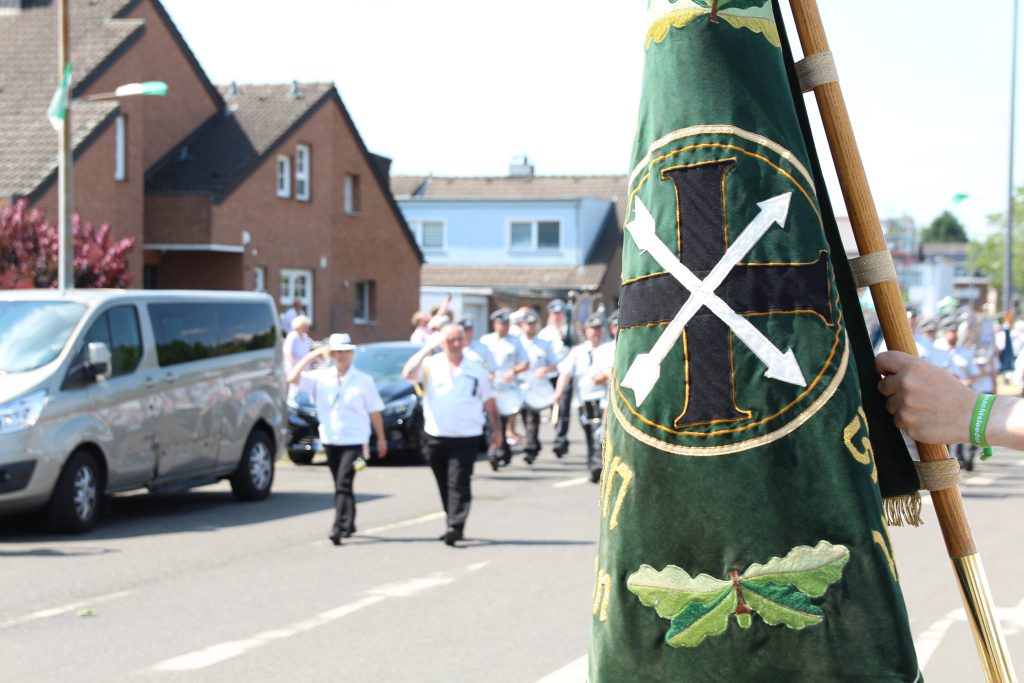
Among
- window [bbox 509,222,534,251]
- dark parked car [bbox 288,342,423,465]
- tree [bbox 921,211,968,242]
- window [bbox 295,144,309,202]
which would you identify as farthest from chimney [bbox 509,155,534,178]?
tree [bbox 921,211,968,242]

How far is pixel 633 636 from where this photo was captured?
2.89 metres

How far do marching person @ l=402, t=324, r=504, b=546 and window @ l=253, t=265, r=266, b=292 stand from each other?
22655 mm

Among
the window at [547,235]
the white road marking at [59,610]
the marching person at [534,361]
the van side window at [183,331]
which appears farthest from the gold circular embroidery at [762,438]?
the window at [547,235]

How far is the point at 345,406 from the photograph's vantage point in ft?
38.9

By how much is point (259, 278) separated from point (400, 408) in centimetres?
1728

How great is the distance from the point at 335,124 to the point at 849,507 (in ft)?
121

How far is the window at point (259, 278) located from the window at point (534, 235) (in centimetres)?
2099

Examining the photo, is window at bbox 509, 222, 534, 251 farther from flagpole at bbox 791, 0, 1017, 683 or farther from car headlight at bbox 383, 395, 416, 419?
flagpole at bbox 791, 0, 1017, 683

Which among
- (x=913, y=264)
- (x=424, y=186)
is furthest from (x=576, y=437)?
A: (x=913, y=264)

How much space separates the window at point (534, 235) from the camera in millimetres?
54500

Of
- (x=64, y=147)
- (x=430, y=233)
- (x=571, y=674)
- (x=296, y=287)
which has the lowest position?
(x=571, y=674)

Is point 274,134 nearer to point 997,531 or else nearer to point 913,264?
point 997,531

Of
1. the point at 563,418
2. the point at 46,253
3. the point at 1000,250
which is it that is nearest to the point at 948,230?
the point at 1000,250

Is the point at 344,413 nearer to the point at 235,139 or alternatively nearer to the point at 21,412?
the point at 21,412
